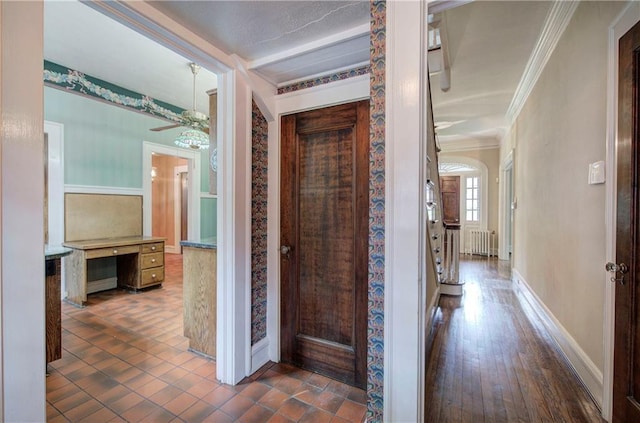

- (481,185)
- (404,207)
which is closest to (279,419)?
(404,207)

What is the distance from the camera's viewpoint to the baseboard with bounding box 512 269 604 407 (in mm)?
1737

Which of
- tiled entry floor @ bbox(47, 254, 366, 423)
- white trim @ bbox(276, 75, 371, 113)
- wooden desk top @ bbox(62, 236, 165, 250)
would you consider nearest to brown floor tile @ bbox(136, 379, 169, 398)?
tiled entry floor @ bbox(47, 254, 366, 423)

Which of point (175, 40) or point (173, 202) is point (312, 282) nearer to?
point (175, 40)

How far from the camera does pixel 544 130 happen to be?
114 inches

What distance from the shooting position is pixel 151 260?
395 centimetres

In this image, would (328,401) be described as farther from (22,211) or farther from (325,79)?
(325,79)

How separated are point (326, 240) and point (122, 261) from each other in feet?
11.6

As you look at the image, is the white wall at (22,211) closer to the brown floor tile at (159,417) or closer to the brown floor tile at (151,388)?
the brown floor tile at (159,417)

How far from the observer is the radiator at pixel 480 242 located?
266 inches

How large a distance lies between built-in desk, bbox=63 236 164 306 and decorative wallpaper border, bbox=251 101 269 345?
2549mm

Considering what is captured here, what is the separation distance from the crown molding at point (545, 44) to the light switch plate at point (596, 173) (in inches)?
51.8

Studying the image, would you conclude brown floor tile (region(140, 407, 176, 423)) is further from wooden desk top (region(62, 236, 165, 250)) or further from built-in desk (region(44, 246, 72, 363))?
wooden desk top (region(62, 236, 165, 250))

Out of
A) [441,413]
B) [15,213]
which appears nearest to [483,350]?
[441,413]

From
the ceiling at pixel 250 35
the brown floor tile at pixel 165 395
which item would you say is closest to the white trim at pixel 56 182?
the ceiling at pixel 250 35
